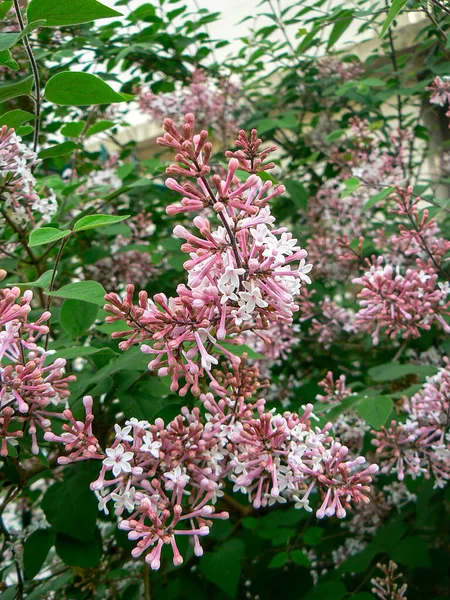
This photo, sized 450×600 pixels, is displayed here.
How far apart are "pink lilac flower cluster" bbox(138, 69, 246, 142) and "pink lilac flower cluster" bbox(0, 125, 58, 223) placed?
1429mm

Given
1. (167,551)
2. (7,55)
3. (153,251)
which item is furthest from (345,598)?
(7,55)

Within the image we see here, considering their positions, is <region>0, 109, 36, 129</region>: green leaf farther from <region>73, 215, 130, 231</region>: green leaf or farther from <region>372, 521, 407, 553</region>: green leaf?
<region>372, 521, 407, 553</region>: green leaf

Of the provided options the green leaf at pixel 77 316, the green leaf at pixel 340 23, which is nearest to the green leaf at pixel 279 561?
the green leaf at pixel 77 316

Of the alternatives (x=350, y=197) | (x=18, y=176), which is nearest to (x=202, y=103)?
(x=350, y=197)

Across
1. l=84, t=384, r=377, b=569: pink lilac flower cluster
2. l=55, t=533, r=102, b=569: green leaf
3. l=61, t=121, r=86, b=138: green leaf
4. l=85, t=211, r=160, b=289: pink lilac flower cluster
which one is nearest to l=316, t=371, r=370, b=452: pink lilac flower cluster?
l=84, t=384, r=377, b=569: pink lilac flower cluster

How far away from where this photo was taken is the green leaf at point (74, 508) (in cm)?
111

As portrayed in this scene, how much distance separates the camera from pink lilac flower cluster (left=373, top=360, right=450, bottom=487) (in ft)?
3.78

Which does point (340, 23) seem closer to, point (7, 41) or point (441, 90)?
point (441, 90)

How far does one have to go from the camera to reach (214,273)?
76cm

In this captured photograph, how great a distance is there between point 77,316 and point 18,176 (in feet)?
1.07

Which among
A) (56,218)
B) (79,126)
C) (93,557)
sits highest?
(79,126)

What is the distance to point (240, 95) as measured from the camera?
2.77m

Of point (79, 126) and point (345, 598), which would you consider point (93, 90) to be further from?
point (345, 598)

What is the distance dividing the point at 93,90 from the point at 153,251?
112cm
